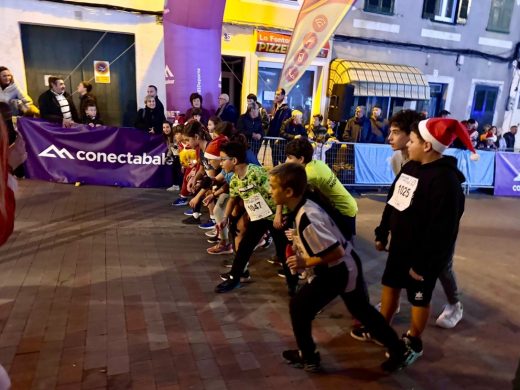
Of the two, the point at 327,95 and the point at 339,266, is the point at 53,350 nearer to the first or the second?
the point at 339,266

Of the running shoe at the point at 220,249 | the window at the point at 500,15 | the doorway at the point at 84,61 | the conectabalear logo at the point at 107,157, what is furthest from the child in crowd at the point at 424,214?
the window at the point at 500,15

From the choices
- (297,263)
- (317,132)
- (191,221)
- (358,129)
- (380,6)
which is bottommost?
(191,221)

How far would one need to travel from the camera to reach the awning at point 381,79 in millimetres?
11984

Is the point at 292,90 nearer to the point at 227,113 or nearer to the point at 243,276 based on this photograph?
the point at 227,113

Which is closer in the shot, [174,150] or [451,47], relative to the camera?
[174,150]

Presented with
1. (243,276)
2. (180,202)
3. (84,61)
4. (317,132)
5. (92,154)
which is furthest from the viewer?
(84,61)

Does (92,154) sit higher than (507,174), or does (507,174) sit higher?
(92,154)

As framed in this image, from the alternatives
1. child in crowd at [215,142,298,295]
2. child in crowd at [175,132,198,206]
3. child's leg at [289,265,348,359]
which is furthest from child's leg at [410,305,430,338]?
child in crowd at [175,132,198,206]

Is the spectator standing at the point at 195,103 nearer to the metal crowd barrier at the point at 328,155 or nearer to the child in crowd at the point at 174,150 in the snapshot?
the child in crowd at the point at 174,150

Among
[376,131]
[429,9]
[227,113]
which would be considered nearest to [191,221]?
[227,113]

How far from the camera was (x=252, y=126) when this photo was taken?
8273mm

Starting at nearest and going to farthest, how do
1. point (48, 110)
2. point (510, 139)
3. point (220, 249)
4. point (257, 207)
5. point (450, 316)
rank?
point (450, 316) → point (257, 207) → point (220, 249) → point (48, 110) → point (510, 139)

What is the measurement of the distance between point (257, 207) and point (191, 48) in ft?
14.5

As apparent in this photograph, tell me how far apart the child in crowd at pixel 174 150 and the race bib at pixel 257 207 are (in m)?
3.33
